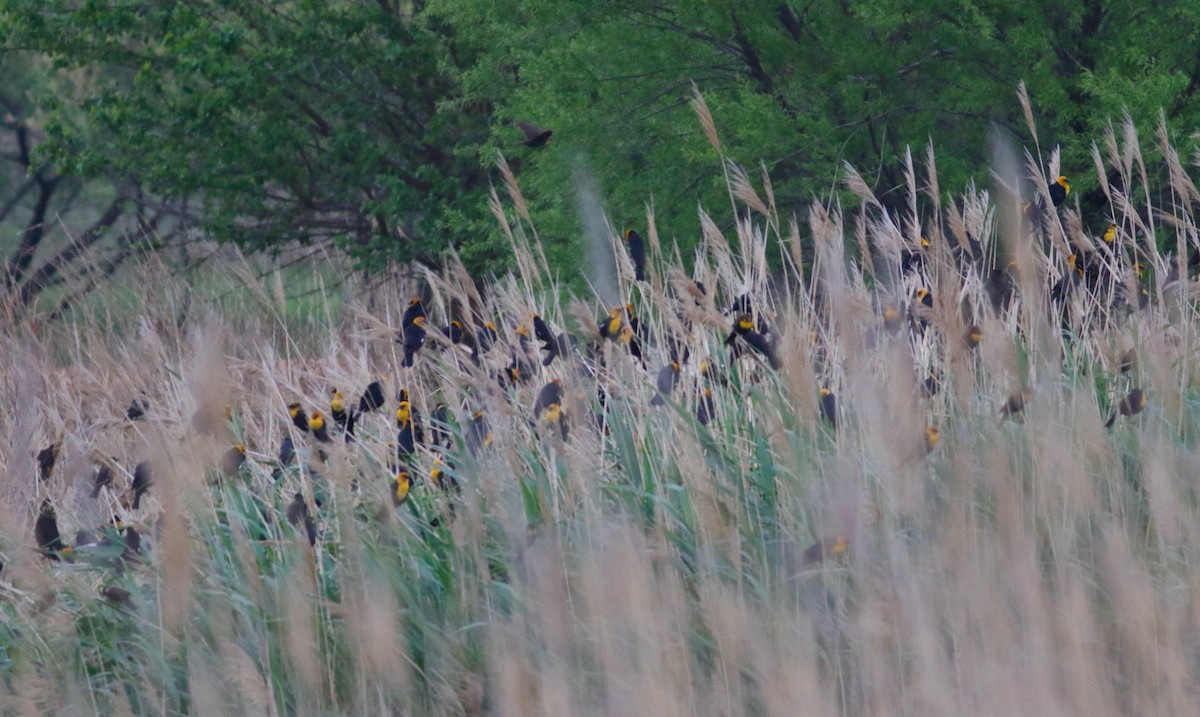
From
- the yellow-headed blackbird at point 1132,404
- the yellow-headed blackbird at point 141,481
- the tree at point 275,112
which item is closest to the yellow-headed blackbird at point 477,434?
the yellow-headed blackbird at point 141,481

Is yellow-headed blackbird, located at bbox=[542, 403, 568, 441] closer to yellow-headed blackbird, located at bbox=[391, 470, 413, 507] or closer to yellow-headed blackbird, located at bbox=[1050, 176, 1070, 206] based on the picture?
yellow-headed blackbird, located at bbox=[391, 470, 413, 507]

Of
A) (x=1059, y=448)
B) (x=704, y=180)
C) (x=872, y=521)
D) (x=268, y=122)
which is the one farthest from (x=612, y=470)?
(x=268, y=122)

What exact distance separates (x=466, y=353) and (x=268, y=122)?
767 cm

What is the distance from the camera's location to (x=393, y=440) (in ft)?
13.0

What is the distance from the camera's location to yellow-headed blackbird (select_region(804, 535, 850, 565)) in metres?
2.71

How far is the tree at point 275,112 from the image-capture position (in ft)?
35.2

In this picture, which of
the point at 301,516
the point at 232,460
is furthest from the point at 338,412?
the point at 301,516

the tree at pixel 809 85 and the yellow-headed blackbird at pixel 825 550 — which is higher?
the tree at pixel 809 85

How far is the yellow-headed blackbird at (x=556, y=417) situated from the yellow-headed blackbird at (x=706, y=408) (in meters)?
0.51

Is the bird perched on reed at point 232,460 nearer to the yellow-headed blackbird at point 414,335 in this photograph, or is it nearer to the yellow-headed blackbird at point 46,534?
the yellow-headed blackbird at point 46,534

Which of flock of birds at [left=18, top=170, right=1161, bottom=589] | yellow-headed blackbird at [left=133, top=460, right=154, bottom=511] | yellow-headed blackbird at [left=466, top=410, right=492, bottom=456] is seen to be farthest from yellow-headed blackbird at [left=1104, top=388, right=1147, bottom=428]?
yellow-headed blackbird at [left=133, top=460, right=154, bottom=511]

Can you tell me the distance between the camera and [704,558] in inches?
110

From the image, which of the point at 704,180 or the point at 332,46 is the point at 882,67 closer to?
the point at 704,180

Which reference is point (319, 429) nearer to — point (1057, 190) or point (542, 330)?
point (542, 330)
